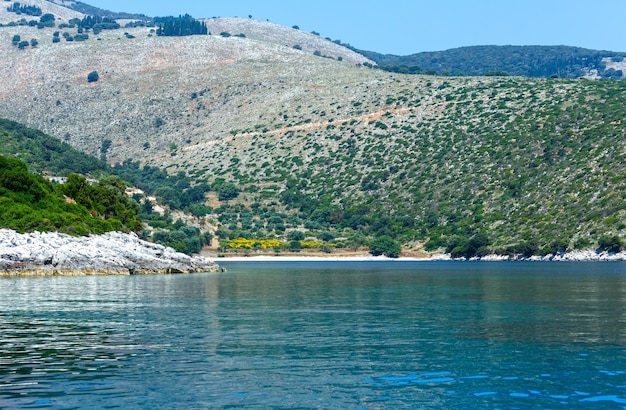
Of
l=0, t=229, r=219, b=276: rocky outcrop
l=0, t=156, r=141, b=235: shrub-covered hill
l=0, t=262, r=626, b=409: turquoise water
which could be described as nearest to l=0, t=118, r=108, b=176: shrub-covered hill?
l=0, t=156, r=141, b=235: shrub-covered hill

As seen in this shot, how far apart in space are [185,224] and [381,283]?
7338 centimetres

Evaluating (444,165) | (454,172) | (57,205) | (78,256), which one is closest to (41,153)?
(57,205)

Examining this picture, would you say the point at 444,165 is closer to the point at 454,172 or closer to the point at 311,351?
the point at 454,172

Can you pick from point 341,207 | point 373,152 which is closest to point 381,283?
point 341,207

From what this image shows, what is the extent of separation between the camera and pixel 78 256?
7025 cm

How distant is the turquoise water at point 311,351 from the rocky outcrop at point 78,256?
66.6ft

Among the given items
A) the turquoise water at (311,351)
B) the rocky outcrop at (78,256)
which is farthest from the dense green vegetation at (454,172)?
the turquoise water at (311,351)

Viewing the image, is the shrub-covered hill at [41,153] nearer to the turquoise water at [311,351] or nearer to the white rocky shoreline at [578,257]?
the white rocky shoreline at [578,257]

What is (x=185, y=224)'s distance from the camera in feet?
436

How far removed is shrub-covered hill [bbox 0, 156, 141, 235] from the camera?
74875 mm

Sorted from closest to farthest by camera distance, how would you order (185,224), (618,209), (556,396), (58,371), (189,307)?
1. (556,396)
2. (58,371)
3. (189,307)
4. (618,209)
5. (185,224)

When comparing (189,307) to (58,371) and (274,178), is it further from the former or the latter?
(274,178)

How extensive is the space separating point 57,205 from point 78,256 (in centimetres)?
1655

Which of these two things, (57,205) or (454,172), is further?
(454,172)
